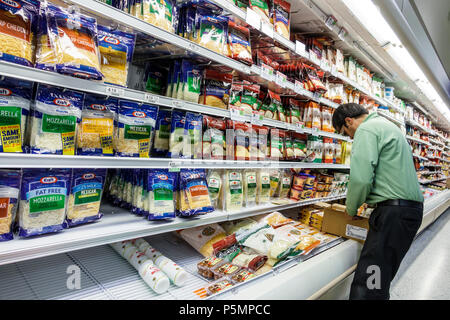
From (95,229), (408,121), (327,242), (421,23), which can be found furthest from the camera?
(408,121)

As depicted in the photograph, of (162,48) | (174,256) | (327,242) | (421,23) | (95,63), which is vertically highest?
(421,23)

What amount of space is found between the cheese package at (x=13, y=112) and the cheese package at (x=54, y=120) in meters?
0.04

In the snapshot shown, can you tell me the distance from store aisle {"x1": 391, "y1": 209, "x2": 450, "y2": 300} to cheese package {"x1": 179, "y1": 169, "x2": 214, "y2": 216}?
2.02 meters

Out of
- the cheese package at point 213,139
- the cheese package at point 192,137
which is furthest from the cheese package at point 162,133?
the cheese package at point 213,139

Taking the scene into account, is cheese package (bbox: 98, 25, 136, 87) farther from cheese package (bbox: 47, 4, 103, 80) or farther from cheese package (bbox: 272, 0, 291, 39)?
cheese package (bbox: 272, 0, 291, 39)

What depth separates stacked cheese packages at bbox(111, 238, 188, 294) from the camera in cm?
115

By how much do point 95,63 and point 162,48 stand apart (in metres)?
0.49

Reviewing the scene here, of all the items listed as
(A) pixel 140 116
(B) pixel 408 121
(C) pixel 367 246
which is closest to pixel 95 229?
(A) pixel 140 116

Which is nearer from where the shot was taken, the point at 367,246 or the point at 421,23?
the point at 367,246

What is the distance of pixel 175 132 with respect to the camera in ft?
4.81

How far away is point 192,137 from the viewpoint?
1.51 m

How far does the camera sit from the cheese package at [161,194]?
1.27 m

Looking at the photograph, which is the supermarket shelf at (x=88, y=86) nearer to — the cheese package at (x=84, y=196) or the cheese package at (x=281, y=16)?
the cheese package at (x=84, y=196)
